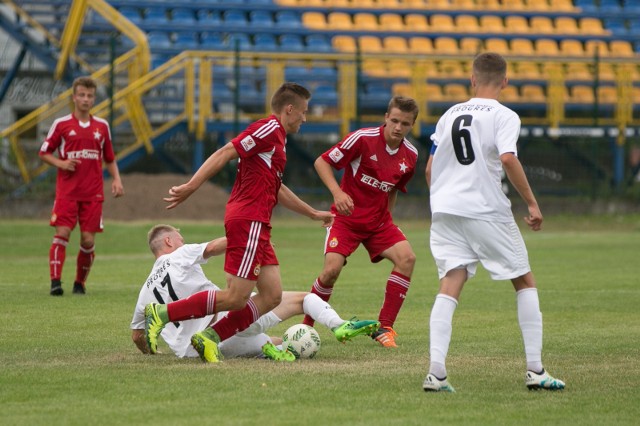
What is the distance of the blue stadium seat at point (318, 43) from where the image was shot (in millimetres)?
29797

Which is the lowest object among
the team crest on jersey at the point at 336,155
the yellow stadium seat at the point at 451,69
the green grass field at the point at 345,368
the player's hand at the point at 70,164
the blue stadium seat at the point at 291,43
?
the green grass field at the point at 345,368

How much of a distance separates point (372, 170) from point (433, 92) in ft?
63.5

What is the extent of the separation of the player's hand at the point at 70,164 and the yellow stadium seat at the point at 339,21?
18.8 meters

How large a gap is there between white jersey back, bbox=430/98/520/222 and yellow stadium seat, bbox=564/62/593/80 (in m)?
22.0

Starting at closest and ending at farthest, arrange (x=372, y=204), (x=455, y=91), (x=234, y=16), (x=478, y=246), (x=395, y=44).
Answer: (x=478, y=246)
(x=372, y=204)
(x=455, y=91)
(x=234, y=16)
(x=395, y=44)

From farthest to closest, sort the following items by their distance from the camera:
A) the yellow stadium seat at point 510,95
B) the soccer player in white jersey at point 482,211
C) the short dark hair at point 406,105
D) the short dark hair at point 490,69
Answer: the yellow stadium seat at point 510,95 < the short dark hair at point 406,105 < the short dark hair at point 490,69 < the soccer player in white jersey at point 482,211

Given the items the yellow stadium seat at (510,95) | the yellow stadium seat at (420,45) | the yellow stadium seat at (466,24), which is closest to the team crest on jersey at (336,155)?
the yellow stadium seat at (510,95)

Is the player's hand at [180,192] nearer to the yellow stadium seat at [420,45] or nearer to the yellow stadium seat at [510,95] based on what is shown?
the yellow stadium seat at [510,95]

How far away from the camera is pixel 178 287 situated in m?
8.02

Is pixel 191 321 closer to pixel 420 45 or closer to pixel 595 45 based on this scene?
pixel 420 45

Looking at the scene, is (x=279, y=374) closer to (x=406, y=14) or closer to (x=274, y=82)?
(x=274, y=82)

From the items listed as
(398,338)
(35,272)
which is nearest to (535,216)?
(398,338)

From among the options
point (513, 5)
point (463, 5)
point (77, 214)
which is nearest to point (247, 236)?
point (77, 214)

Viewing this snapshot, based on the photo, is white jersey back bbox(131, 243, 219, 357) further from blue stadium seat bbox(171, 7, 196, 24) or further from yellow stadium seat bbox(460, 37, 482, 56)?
yellow stadium seat bbox(460, 37, 482, 56)
